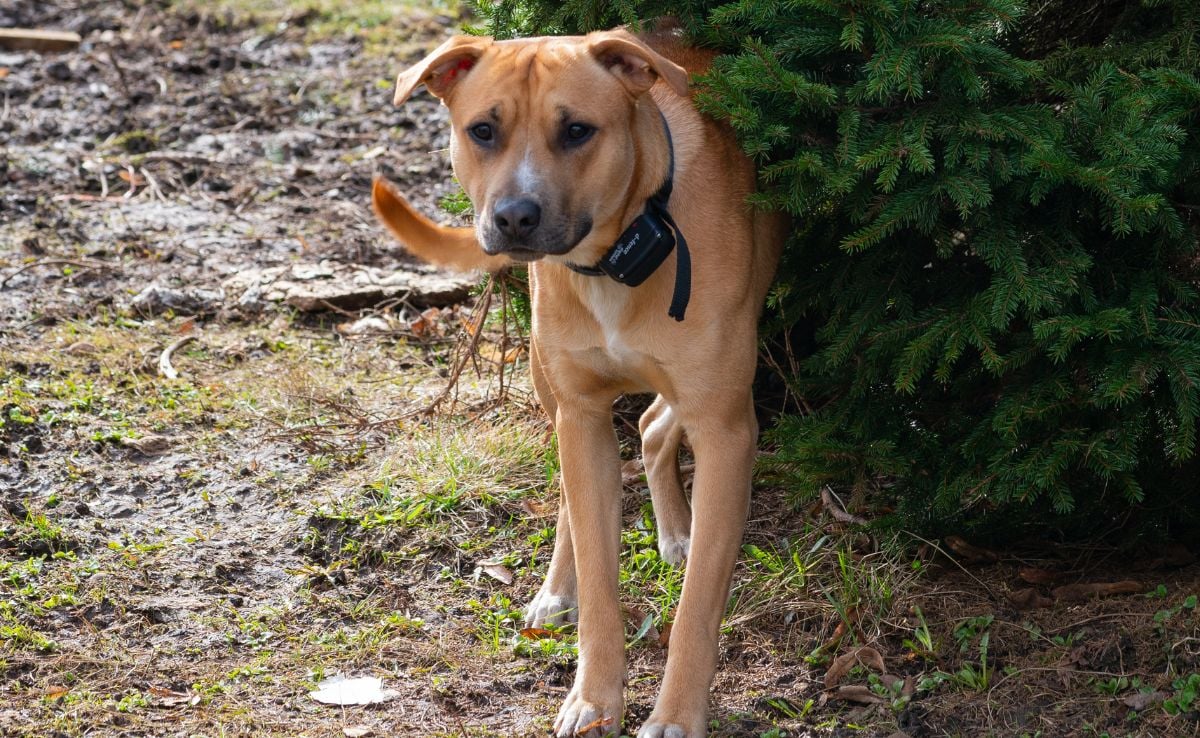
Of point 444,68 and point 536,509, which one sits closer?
point 444,68

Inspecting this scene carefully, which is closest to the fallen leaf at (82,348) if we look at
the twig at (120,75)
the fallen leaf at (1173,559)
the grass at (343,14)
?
the twig at (120,75)

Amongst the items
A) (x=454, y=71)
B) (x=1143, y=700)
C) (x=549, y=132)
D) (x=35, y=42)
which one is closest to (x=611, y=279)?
(x=549, y=132)

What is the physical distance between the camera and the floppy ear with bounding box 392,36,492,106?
3.43m

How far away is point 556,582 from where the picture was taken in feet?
13.5

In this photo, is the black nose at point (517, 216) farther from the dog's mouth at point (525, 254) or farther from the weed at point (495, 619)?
the weed at point (495, 619)

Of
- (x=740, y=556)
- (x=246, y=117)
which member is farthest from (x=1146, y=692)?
(x=246, y=117)

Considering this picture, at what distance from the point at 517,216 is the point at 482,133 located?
33 centimetres

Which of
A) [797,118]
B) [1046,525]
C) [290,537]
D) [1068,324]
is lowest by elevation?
[290,537]

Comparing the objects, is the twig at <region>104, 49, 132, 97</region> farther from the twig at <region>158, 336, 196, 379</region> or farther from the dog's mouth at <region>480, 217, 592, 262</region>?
the dog's mouth at <region>480, 217, 592, 262</region>

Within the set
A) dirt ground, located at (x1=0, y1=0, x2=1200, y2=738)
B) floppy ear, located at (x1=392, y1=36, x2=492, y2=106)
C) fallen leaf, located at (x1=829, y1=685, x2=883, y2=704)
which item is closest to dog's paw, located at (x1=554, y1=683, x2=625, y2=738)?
dirt ground, located at (x1=0, y1=0, x2=1200, y2=738)

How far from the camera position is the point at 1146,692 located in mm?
3232

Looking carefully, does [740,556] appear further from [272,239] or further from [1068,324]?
[272,239]

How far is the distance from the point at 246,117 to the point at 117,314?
2892 mm

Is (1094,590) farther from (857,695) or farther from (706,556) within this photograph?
(706,556)
